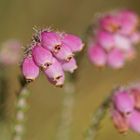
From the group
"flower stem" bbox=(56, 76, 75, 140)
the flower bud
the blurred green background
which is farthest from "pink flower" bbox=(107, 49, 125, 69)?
the blurred green background

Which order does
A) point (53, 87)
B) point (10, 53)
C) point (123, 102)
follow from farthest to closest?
point (53, 87) < point (10, 53) < point (123, 102)

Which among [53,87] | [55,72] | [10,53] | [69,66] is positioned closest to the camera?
[55,72]

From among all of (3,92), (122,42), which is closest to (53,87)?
(3,92)

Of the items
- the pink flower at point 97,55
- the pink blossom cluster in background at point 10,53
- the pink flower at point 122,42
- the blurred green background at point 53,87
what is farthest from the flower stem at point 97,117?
the blurred green background at point 53,87

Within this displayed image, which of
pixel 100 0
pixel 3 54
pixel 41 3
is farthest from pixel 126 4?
pixel 3 54

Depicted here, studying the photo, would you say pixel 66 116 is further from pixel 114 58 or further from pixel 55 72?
pixel 55 72

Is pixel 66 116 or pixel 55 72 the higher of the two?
pixel 55 72

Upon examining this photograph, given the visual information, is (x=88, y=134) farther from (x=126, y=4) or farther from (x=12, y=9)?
(x=126, y=4)
